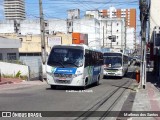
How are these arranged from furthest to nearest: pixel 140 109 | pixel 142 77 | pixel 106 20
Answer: pixel 106 20, pixel 142 77, pixel 140 109

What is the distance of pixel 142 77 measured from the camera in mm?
26188

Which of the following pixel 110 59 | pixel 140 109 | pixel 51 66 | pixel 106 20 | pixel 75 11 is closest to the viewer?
pixel 140 109

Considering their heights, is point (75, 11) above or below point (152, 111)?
above

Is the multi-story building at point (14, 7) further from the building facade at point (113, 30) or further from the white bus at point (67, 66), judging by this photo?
the building facade at point (113, 30)

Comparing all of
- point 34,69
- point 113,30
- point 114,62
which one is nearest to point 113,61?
point 114,62

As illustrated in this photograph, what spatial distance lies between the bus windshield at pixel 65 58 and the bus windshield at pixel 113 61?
20.8 meters

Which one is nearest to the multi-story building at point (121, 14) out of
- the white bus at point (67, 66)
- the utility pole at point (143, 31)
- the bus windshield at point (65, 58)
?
the utility pole at point (143, 31)

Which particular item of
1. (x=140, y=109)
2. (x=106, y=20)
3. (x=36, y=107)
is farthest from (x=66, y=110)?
(x=106, y=20)

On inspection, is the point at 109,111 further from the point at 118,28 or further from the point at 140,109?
the point at 118,28

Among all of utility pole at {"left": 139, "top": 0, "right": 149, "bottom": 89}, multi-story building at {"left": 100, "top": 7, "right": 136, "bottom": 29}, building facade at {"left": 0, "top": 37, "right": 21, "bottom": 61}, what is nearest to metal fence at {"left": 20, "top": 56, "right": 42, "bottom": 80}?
building facade at {"left": 0, "top": 37, "right": 21, "bottom": 61}

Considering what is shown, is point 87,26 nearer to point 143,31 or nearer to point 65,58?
point 143,31

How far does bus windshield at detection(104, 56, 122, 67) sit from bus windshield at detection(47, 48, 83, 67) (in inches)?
820

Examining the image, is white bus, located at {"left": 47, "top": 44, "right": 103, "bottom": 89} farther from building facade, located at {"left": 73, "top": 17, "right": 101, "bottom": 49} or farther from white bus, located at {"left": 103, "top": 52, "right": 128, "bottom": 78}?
building facade, located at {"left": 73, "top": 17, "right": 101, "bottom": 49}

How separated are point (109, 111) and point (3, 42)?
107ft
